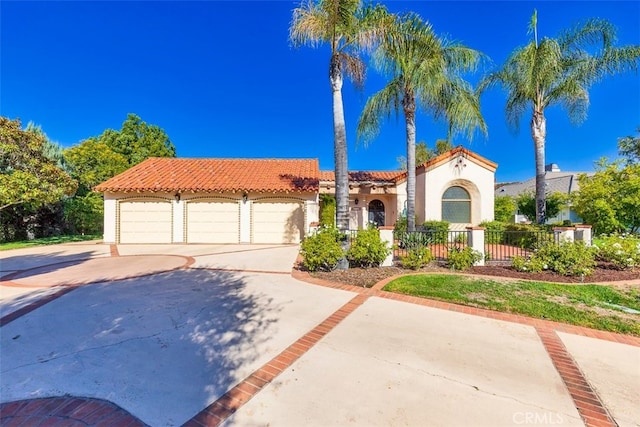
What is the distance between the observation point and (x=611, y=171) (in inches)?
483

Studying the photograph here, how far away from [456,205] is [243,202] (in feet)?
42.1

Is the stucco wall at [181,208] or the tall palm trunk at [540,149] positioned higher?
the tall palm trunk at [540,149]

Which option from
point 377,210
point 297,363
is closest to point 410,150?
point 377,210

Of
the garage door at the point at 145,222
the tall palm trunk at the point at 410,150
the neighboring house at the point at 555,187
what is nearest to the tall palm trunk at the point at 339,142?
the tall palm trunk at the point at 410,150

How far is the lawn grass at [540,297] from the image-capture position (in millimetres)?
4664

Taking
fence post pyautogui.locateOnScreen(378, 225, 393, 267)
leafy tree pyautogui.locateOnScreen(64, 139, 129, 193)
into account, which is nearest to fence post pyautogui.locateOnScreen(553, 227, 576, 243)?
Answer: fence post pyautogui.locateOnScreen(378, 225, 393, 267)

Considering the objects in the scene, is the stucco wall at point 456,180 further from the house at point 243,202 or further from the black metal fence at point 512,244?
the black metal fence at point 512,244

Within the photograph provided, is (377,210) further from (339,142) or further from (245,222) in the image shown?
(339,142)

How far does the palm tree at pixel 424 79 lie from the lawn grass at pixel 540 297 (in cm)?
505

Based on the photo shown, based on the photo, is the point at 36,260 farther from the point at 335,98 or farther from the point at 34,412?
the point at 335,98

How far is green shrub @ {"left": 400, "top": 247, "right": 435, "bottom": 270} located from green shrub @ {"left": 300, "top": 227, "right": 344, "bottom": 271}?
2010 millimetres

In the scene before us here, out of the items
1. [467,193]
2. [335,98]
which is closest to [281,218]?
[335,98]

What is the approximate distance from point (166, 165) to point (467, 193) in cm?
1965

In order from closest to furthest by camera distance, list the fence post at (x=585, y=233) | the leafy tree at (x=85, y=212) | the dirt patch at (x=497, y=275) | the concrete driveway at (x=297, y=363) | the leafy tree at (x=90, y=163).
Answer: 1. the concrete driveway at (x=297, y=363)
2. the dirt patch at (x=497, y=275)
3. the fence post at (x=585, y=233)
4. the leafy tree at (x=85, y=212)
5. the leafy tree at (x=90, y=163)
